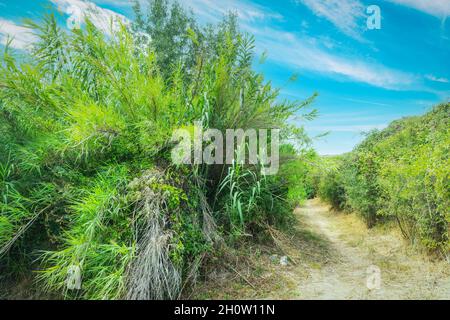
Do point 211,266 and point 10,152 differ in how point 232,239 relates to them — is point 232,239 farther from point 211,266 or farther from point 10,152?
point 10,152

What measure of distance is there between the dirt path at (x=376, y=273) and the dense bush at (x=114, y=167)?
109 centimetres

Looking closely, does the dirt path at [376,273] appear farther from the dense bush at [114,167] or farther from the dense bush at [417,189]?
the dense bush at [114,167]

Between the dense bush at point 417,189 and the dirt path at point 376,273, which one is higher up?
the dense bush at point 417,189

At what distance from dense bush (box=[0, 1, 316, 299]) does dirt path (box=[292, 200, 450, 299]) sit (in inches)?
42.8

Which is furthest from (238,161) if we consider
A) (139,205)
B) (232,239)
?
(139,205)

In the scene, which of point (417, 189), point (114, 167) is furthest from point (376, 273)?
point (114, 167)

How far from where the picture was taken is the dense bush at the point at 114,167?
2.39 meters

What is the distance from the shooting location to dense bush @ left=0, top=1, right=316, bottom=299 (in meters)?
2.39

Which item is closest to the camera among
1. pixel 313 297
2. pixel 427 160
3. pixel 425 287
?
pixel 313 297

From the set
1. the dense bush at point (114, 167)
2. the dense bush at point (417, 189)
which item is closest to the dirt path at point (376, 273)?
the dense bush at point (417, 189)

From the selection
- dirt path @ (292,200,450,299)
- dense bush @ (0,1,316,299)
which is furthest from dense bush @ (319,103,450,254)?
dense bush @ (0,1,316,299)

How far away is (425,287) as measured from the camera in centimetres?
282

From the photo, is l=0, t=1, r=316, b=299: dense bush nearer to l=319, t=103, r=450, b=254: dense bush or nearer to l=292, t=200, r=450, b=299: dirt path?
l=292, t=200, r=450, b=299: dirt path

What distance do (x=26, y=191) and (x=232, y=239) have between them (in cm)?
254
